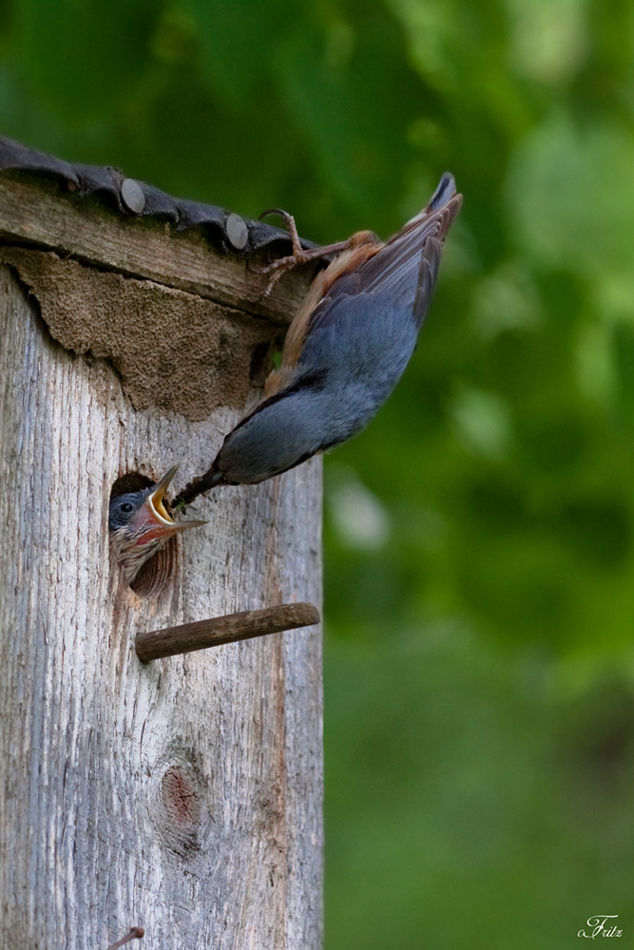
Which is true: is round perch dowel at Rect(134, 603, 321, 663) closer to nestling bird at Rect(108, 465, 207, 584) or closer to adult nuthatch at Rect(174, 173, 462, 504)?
nestling bird at Rect(108, 465, 207, 584)

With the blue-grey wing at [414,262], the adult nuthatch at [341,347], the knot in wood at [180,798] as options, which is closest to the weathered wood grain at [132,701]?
the knot in wood at [180,798]

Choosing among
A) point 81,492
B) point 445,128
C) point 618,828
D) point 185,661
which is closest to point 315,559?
point 185,661

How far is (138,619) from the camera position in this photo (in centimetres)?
258

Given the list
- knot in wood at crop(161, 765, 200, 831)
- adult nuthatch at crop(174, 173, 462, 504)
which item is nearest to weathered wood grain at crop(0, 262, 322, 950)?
knot in wood at crop(161, 765, 200, 831)

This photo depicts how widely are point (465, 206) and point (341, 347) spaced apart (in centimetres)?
81

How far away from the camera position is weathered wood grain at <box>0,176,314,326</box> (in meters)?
2.37

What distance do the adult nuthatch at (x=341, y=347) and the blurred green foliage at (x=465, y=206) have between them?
0.14 m

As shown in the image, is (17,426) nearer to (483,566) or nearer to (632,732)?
(483,566)

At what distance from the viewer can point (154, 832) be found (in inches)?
98.0

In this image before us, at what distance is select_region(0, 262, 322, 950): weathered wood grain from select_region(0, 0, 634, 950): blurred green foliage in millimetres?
783

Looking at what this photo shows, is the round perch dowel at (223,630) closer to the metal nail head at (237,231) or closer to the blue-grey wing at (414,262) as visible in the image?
the metal nail head at (237,231)

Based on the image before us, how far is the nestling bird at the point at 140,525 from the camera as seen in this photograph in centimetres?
258

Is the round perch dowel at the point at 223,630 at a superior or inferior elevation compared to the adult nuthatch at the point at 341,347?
inferior

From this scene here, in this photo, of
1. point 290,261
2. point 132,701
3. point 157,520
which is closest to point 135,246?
point 290,261
